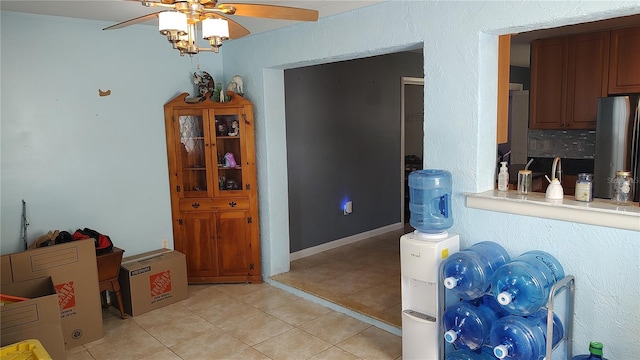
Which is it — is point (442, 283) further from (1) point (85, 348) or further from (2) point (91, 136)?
(2) point (91, 136)

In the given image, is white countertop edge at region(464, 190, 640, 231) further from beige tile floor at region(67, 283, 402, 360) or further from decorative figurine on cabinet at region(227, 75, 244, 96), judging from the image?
decorative figurine on cabinet at region(227, 75, 244, 96)

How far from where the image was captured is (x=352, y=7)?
3.23 meters

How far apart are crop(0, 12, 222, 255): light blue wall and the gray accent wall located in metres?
1.22

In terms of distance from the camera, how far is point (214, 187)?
4.21 metres

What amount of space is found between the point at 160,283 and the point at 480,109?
282cm

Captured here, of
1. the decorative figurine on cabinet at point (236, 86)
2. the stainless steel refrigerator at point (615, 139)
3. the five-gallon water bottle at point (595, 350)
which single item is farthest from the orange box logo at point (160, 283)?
the stainless steel refrigerator at point (615, 139)

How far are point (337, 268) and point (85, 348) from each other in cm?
228

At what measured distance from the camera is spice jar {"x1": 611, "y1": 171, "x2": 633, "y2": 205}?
7.68 feet

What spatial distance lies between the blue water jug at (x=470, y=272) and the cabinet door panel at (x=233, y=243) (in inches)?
86.4

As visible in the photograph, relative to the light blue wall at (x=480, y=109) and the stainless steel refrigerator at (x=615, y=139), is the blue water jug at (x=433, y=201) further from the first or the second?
the stainless steel refrigerator at (x=615, y=139)

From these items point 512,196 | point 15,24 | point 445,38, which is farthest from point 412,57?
point 15,24

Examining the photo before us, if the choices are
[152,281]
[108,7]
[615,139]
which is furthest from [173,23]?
[615,139]

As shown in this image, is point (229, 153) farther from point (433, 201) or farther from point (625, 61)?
point (625, 61)

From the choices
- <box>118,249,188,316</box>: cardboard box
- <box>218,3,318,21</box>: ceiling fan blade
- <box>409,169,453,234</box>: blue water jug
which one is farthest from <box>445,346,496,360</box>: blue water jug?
<box>118,249,188,316</box>: cardboard box
